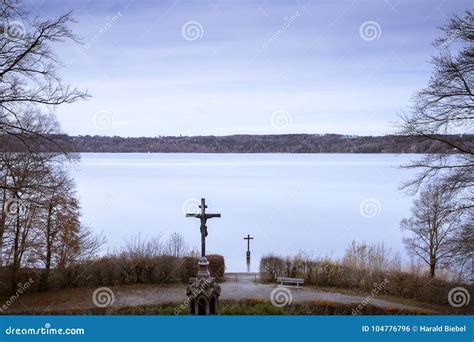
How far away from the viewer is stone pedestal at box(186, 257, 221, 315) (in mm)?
12094

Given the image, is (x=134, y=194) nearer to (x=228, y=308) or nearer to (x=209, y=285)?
(x=228, y=308)

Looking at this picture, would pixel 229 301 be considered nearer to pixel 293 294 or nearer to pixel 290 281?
pixel 293 294

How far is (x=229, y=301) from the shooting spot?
18.0 meters

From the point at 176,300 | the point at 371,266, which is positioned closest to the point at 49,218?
the point at 176,300

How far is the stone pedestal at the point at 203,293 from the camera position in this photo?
1209cm
